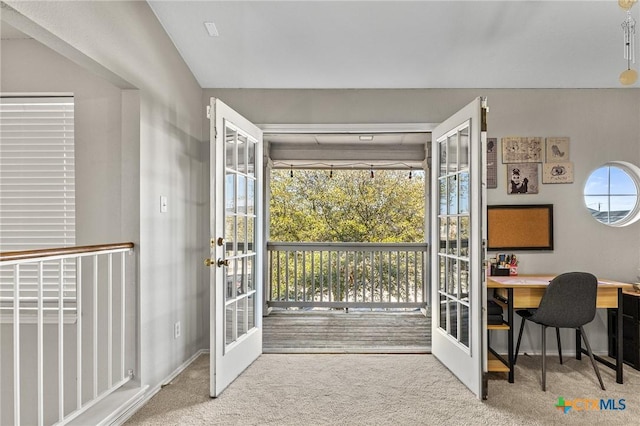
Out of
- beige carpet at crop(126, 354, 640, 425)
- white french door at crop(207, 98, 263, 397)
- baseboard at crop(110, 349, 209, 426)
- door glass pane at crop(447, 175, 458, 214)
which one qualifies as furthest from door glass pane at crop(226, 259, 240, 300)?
door glass pane at crop(447, 175, 458, 214)

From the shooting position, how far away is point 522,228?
3.29 m

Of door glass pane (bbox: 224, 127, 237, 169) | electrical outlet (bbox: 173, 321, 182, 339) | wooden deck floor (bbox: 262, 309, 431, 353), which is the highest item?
door glass pane (bbox: 224, 127, 237, 169)

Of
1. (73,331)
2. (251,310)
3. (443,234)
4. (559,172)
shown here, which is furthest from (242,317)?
(559,172)

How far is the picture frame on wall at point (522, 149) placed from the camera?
332 cm

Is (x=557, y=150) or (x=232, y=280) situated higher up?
(x=557, y=150)

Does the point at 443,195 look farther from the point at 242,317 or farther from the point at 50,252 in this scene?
the point at 50,252

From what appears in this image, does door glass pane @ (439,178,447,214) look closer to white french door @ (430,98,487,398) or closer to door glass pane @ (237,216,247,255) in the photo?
white french door @ (430,98,487,398)

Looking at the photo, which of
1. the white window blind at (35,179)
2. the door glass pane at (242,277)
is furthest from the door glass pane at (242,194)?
the white window blind at (35,179)

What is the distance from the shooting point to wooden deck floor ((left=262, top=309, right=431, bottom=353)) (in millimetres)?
3604

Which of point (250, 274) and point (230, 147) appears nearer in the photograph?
point (230, 147)

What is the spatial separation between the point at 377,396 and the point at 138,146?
2.29 meters

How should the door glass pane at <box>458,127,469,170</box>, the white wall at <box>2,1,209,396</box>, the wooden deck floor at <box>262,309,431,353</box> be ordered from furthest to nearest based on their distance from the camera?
the wooden deck floor at <box>262,309,431,353</box> → the door glass pane at <box>458,127,469,170</box> → the white wall at <box>2,1,209,396</box>

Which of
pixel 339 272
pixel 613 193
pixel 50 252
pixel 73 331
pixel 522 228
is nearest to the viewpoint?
pixel 50 252

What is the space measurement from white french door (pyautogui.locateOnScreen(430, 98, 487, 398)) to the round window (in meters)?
1.42
